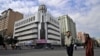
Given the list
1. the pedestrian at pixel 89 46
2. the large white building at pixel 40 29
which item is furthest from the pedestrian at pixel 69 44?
the large white building at pixel 40 29

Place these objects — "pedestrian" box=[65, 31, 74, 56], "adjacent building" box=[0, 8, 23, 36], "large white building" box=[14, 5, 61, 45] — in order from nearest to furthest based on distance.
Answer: "pedestrian" box=[65, 31, 74, 56]
"large white building" box=[14, 5, 61, 45]
"adjacent building" box=[0, 8, 23, 36]

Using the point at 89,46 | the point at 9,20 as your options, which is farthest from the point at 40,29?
the point at 89,46

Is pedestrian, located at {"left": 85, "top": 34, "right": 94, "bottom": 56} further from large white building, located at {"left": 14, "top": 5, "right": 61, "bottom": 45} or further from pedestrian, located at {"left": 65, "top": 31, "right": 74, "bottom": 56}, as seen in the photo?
large white building, located at {"left": 14, "top": 5, "right": 61, "bottom": 45}

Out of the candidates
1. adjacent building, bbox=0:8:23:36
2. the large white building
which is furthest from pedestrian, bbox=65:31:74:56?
adjacent building, bbox=0:8:23:36

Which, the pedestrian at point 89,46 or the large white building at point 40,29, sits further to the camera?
the large white building at point 40,29

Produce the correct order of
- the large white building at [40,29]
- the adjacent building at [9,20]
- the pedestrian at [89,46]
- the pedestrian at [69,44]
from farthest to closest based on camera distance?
the adjacent building at [9,20], the large white building at [40,29], the pedestrian at [69,44], the pedestrian at [89,46]

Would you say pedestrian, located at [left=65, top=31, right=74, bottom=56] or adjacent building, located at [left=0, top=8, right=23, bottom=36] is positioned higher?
adjacent building, located at [left=0, top=8, right=23, bottom=36]

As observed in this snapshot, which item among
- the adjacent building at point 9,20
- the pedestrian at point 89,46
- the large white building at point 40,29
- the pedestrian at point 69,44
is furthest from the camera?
the adjacent building at point 9,20

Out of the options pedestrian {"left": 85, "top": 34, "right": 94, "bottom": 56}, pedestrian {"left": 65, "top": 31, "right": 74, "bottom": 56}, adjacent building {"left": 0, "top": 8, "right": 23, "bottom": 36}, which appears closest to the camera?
pedestrian {"left": 85, "top": 34, "right": 94, "bottom": 56}

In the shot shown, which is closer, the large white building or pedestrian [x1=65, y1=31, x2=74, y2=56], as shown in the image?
pedestrian [x1=65, y1=31, x2=74, y2=56]

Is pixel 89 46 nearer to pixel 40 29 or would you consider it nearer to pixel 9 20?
pixel 40 29

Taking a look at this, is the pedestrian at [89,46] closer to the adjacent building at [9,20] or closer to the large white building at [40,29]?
the large white building at [40,29]

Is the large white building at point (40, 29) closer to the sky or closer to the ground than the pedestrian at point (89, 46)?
Answer: closer to the sky

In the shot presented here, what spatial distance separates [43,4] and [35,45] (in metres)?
27.5
